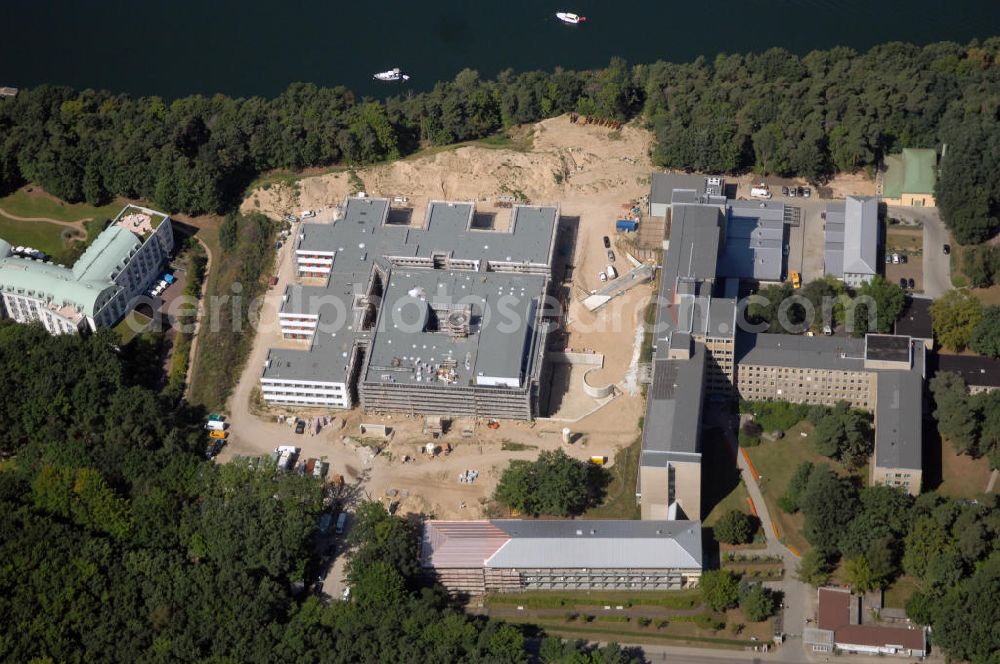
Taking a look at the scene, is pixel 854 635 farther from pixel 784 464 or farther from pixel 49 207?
pixel 49 207

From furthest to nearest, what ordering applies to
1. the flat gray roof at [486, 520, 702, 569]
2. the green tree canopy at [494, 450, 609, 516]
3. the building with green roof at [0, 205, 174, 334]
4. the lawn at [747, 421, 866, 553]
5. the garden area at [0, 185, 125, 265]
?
the garden area at [0, 185, 125, 265]
the building with green roof at [0, 205, 174, 334]
the green tree canopy at [494, 450, 609, 516]
the lawn at [747, 421, 866, 553]
the flat gray roof at [486, 520, 702, 569]

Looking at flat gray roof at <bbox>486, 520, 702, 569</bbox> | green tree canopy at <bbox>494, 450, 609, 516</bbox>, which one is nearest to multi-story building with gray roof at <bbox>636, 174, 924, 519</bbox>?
flat gray roof at <bbox>486, 520, 702, 569</bbox>

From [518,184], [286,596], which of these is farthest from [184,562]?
[518,184]

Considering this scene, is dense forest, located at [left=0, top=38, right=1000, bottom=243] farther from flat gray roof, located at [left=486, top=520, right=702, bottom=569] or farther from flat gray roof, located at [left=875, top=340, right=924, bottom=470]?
flat gray roof, located at [left=486, top=520, right=702, bottom=569]

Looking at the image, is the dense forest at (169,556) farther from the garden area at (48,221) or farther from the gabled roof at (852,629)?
the garden area at (48,221)

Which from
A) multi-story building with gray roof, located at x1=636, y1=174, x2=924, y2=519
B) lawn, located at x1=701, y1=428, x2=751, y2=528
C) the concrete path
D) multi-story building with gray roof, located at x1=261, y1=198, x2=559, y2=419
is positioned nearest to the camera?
multi-story building with gray roof, located at x1=636, y1=174, x2=924, y2=519

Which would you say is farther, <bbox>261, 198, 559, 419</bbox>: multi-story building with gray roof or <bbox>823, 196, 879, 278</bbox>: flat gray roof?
<bbox>823, 196, 879, 278</bbox>: flat gray roof
